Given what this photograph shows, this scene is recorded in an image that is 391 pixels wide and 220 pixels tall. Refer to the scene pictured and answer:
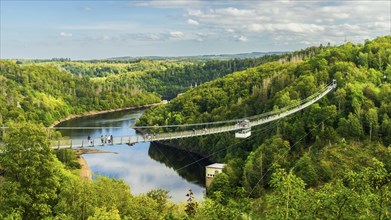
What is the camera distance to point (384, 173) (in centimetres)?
912

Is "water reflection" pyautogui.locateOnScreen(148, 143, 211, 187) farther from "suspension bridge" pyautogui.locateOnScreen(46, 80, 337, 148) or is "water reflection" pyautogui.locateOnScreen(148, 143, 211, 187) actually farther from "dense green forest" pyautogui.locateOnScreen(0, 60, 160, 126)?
"dense green forest" pyautogui.locateOnScreen(0, 60, 160, 126)

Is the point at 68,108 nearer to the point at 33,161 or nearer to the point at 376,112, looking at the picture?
the point at 376,112

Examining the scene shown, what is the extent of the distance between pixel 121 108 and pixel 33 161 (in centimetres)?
7595

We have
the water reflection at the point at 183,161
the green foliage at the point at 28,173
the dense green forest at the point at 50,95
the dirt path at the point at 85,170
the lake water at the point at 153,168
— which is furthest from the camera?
the dense green forest at the point at 50,95

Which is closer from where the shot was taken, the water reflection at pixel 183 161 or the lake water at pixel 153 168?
the lake water at pixel 153 168

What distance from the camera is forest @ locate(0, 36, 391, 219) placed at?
1019cm

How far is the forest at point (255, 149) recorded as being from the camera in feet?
33.4

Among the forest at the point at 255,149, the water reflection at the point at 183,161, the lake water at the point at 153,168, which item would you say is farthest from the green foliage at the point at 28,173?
the water reflection at the point at 183,161

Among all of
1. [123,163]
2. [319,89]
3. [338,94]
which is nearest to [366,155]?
[338,94]

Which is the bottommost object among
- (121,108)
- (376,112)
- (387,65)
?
(121,108)

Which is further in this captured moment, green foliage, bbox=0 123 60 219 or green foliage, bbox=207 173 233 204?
green foliage, bbox=207 173 233 204

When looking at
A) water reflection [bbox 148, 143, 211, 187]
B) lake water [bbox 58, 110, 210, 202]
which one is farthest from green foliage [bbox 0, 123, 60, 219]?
water reflection [bbox 148, 143, 211, 187]

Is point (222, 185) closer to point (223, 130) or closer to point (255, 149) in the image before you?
point (223, 130)

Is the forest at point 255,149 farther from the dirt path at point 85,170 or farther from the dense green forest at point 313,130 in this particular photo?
the dirt path at point 85,170
